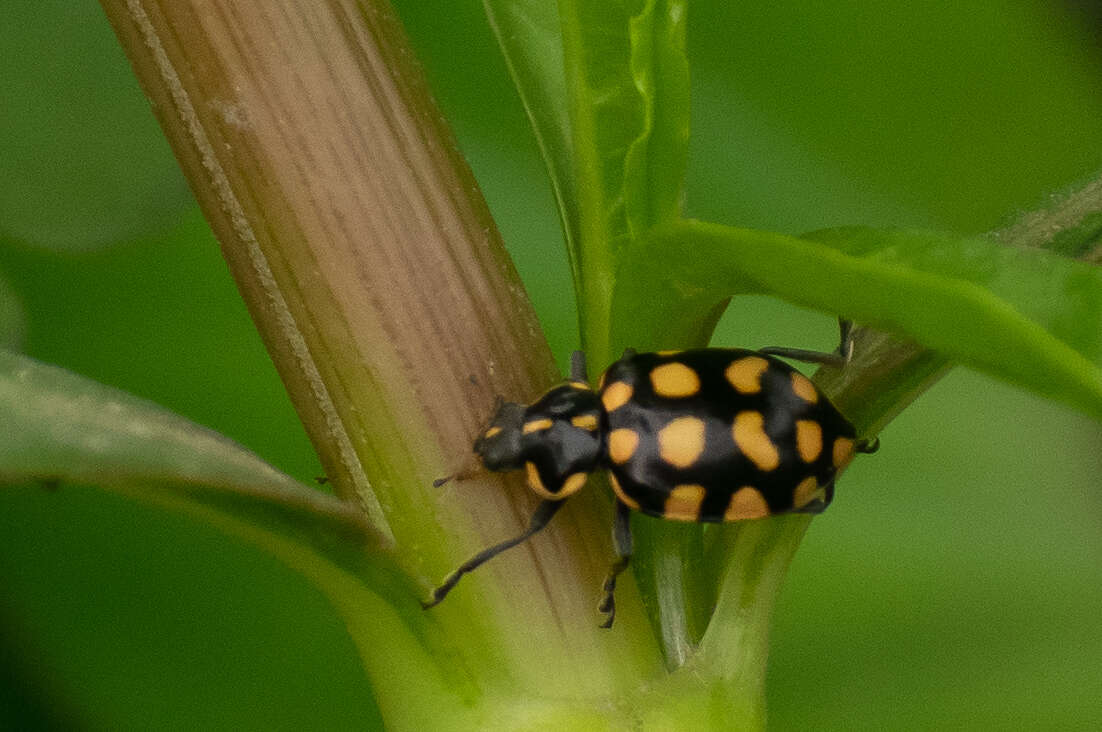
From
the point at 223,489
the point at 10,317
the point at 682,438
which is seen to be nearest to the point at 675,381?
the point at 682,438

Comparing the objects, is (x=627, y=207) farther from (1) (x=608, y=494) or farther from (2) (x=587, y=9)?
(1) (x=608, y=494)

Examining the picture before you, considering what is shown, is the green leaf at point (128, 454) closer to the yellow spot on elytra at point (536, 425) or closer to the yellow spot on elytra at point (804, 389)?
the yellow spot on elytra at point (536, 425)

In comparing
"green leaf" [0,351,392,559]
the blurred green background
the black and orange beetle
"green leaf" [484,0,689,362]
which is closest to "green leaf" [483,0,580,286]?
"green leaf" [484,0,689,362]

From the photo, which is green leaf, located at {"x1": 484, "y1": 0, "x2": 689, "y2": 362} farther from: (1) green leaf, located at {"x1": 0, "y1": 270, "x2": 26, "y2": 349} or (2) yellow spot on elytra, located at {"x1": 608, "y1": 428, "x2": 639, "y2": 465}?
(1) green leaf, located at {"x1": 0, "y1": 270, "x2": 26, "y2": 349}

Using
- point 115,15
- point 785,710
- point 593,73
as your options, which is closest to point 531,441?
point 593,73

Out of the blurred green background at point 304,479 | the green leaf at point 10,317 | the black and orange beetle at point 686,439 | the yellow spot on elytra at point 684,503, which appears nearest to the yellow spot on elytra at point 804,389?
the black and orange beetle at point 686,439

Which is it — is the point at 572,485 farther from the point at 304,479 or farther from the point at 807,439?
the point at 304,479
